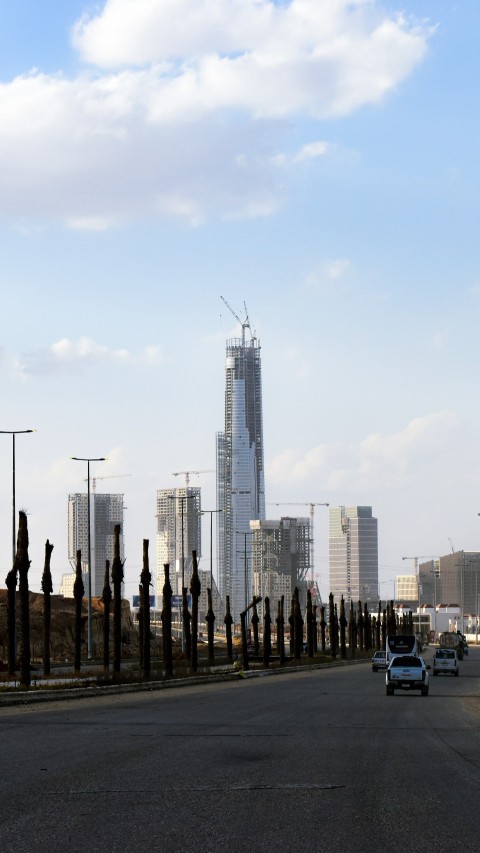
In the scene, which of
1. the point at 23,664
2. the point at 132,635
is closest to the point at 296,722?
the point at 23,664

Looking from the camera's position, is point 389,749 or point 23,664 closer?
point 389,749

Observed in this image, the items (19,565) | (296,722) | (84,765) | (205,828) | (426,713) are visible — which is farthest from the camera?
(19,565)

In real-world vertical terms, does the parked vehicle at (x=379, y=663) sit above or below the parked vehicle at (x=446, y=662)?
below

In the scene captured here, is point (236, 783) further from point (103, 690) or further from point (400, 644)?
point (400, 644)

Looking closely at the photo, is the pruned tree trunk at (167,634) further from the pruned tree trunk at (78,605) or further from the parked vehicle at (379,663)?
the parked vehicle at (379,663)

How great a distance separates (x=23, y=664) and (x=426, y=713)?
71.9 ft

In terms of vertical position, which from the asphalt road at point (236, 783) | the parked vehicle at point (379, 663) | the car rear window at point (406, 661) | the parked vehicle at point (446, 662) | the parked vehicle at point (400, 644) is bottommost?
the parked vehicle at point (379, 663)

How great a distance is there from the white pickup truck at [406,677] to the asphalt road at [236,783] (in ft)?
64.6

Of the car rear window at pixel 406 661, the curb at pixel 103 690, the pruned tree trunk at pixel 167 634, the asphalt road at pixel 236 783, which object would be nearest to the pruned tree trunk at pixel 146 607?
the pruned tree trunk at pixel 167 634

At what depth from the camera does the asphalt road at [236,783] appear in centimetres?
1233

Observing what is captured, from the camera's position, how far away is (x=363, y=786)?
17172mm

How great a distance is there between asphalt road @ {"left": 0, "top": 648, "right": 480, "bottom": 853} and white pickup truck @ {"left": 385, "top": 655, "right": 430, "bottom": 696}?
19690 millimetres

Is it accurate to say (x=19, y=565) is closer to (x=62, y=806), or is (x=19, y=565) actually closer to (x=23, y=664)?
(x=23, y=664)

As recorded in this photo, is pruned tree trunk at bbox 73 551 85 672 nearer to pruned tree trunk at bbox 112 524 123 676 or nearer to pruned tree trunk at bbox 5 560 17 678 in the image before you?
pruned tree trunk at bbox 112 524 123 676
